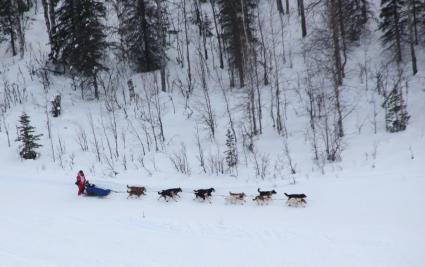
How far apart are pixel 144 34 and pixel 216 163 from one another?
14.4 meters

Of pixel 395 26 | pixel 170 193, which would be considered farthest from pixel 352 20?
pixel 170 193

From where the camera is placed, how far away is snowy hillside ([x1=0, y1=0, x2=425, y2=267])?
10.3m

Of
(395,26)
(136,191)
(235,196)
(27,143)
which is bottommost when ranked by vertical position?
(235,196)

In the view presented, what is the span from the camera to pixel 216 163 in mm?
17500

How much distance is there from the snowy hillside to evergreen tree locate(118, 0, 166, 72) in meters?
1.09

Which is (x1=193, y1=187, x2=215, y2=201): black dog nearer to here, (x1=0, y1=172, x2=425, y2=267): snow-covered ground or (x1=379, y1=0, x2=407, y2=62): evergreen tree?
(x1=0, y1=172, x2=425, y2=267): snow-covered ground

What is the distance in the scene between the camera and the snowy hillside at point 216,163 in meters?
10.3

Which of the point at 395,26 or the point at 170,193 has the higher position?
the point at 395,26

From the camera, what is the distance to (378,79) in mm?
22906

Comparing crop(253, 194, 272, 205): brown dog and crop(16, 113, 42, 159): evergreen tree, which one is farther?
crop(16, 113, 42, 159): evergreen tree

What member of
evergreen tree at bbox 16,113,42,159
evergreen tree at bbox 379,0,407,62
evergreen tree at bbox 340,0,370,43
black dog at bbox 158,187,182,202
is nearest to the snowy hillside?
black dog at bbox 158,187,182,202

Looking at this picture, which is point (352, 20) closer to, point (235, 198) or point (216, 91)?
point (216, 91)

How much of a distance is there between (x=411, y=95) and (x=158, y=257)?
17791 millimetres

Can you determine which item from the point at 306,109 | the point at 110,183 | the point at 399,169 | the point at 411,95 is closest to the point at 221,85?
the point at 306,109
